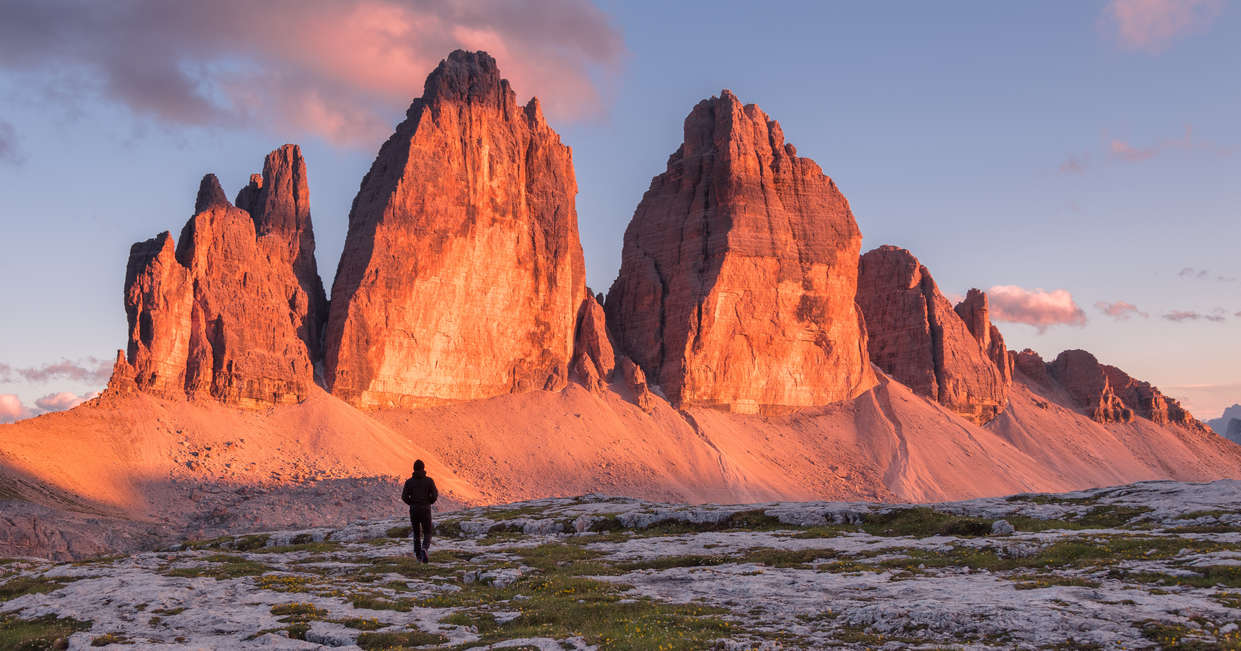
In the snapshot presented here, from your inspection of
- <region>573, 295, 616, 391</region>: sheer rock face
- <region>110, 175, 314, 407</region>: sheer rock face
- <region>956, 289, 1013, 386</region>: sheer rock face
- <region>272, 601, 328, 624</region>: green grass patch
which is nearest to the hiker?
<region>272, 601, 328, 624</region>: green grass patch

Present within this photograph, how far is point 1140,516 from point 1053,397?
159904 millimetres

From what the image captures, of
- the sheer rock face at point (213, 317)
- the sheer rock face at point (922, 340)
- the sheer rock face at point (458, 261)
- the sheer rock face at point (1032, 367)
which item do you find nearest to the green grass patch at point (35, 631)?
the sheer rock face at point (213, 317)

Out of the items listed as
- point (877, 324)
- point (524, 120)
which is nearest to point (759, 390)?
point (877, 324)

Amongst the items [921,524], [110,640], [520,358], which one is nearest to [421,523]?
[110,640]

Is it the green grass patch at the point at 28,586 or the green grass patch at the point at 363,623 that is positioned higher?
the green grass patch at the point at 28,586

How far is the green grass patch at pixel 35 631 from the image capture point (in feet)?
59.2

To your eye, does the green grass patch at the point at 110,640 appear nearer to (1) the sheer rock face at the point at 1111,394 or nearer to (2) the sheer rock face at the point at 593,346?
(2) the sheer rock face at the point at 593,346

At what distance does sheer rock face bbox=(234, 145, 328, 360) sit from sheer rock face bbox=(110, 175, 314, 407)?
276 inches

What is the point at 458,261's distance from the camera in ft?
366

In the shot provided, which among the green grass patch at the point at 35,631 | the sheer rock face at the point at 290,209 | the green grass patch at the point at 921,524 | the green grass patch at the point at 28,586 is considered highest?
the sheer rock face at the point at 290,209

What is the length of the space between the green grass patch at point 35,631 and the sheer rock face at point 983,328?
166 m

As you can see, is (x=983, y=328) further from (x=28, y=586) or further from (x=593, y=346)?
(x=28, y=586)

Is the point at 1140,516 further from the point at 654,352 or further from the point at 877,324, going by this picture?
the point at 877,324

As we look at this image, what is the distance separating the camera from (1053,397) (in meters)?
180
